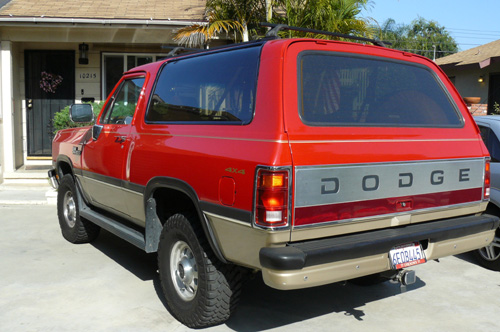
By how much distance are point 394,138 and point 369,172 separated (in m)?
0.39

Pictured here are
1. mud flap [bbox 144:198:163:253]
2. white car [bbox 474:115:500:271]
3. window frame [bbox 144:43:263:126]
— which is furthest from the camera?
white car [bbox 474:115:500:271]

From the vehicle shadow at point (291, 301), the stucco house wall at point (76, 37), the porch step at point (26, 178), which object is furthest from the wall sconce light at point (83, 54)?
the vehicle shadow at point (291, 301)

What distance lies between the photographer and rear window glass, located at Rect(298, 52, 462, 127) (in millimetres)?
3464

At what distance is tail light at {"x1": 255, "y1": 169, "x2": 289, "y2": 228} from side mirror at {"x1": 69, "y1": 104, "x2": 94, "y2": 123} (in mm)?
3101

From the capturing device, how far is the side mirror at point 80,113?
18.2ft

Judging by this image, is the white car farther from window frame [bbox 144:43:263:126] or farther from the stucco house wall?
the stucco house wall

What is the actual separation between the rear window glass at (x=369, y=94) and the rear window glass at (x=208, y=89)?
0.39m

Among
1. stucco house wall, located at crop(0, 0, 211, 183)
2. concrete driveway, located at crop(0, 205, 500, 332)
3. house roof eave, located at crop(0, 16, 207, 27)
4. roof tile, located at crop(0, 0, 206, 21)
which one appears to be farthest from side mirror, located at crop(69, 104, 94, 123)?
roof tile, located at crop(0, 0, 206, 21)

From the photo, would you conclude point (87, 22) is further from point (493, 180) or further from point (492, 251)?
point (492, 251)

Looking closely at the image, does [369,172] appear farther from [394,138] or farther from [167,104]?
[167,104]

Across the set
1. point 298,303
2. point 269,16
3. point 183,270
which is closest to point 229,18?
point 269,16

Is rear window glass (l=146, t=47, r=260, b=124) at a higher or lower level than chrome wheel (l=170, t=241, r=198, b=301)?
higher

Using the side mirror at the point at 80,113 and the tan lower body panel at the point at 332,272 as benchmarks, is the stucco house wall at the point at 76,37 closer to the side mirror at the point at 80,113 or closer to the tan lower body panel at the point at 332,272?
the side mirror at the point at 80,113

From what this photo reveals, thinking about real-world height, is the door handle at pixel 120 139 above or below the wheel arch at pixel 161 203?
above
